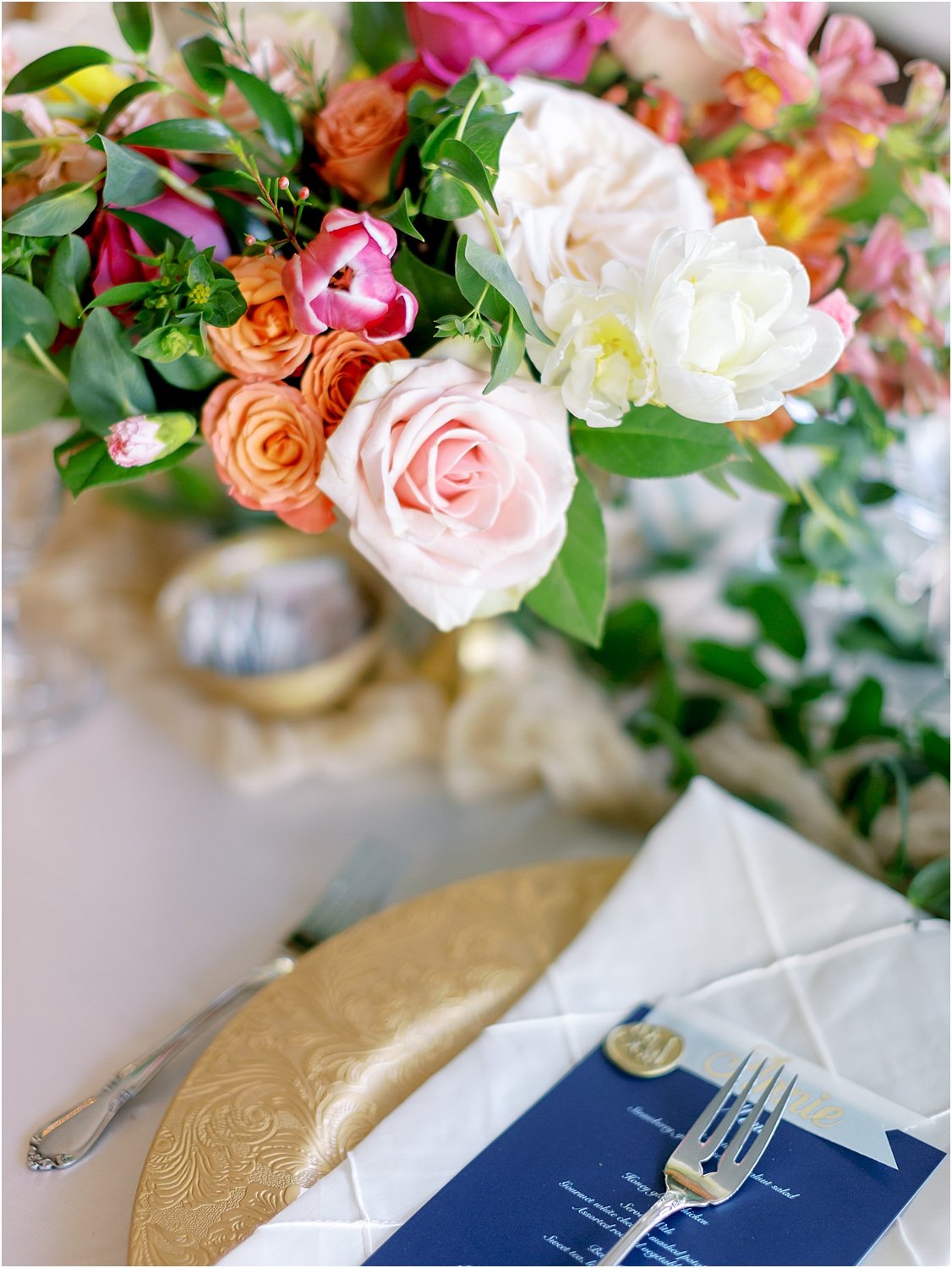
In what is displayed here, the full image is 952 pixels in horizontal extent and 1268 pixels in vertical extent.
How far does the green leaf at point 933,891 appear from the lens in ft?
1.86

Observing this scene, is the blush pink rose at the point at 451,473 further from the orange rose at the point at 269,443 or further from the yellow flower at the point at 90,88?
the yellow flower at the point at 90,88

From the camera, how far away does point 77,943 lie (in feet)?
1.99

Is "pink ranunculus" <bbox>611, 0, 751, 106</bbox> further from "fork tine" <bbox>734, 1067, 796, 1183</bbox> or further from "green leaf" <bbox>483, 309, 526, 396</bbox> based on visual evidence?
"fork tine" <bbox>734, 1067, 796, 1183</bbox>

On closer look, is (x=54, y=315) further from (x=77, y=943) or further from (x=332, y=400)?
(x=77, y=943)

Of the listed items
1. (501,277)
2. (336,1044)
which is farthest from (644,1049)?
(501,277)

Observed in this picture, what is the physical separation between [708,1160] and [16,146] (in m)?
0.57

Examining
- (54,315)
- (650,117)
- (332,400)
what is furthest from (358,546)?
(650,117)

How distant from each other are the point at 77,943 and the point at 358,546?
32cm

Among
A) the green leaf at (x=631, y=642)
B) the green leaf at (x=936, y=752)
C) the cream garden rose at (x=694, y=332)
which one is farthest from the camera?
the green leaf at (x=631, y=642)

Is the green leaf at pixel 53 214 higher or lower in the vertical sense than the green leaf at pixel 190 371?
higher

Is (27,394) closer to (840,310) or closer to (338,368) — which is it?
(338,368)

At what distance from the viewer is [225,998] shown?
552 mm

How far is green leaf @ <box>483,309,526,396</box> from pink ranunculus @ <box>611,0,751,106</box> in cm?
21

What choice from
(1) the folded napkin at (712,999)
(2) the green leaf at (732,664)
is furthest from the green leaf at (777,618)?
(1) the folded napkin at (712,999)
